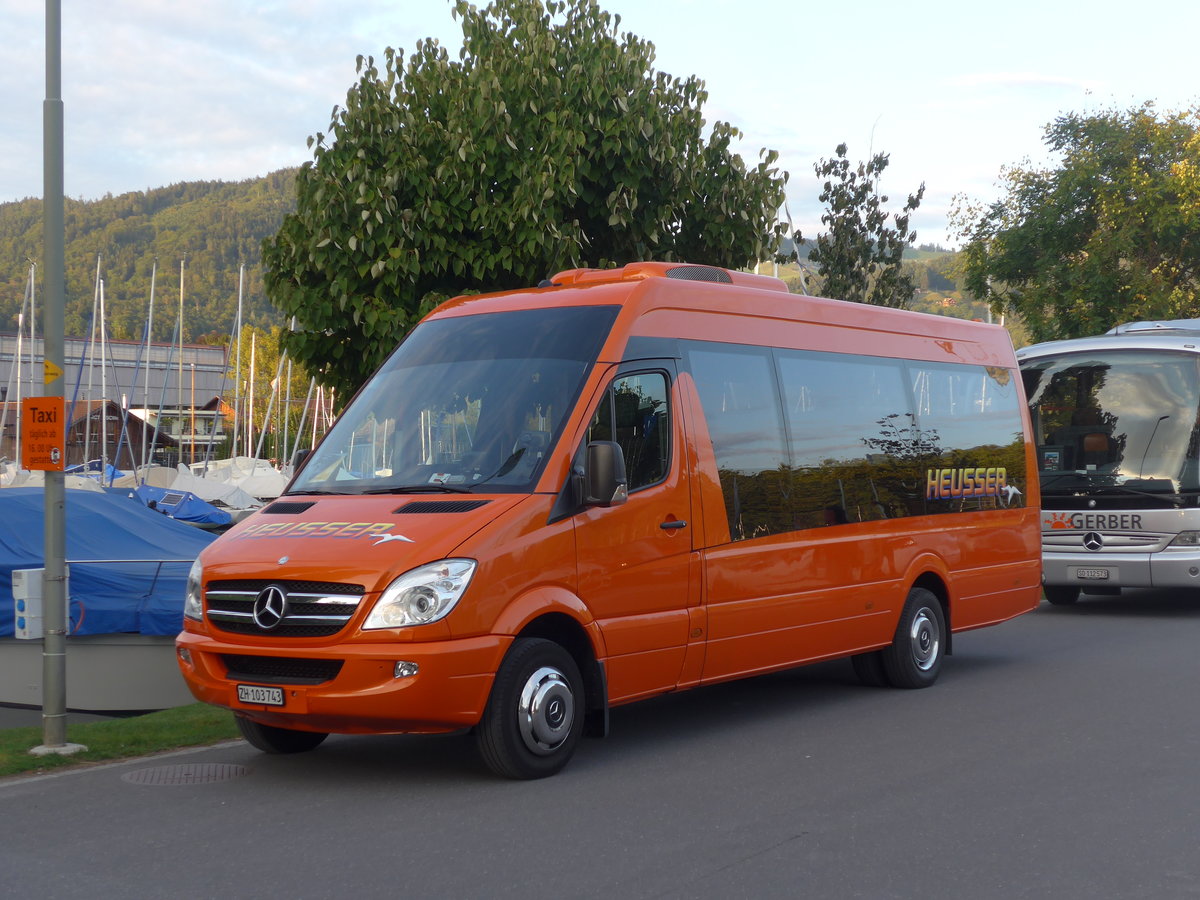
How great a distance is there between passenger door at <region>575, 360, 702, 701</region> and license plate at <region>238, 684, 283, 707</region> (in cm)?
171

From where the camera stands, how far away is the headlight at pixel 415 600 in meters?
7.23

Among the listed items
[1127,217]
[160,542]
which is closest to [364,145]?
[160,542]

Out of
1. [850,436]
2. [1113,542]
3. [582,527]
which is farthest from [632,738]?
[1113,542]

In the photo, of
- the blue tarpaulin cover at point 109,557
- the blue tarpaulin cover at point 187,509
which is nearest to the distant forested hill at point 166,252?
the blue tarpaulin cover at point 187,509

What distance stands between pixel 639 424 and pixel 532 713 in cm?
186

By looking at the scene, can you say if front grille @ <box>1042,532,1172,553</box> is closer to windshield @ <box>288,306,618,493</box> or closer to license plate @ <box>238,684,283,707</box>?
windshield @ <box>288,306,618,493</box>

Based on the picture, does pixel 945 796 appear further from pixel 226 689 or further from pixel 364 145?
pixel 364 145

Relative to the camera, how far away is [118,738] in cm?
917

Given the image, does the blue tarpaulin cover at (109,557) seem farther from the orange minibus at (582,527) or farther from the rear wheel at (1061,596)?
the rear wheel at (1061,596)

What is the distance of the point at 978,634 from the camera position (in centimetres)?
1482

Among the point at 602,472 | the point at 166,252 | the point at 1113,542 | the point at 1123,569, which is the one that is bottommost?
the point at 1123,569

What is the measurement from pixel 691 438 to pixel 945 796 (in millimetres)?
2720

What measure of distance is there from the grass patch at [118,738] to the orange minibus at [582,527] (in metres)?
0.89

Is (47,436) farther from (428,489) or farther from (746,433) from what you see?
(746,433)
